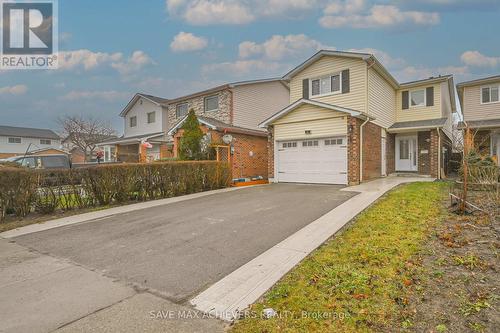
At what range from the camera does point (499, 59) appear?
70.2 feet

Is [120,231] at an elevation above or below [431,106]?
below

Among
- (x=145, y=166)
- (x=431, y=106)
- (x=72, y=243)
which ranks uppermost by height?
(x=431, y=106)

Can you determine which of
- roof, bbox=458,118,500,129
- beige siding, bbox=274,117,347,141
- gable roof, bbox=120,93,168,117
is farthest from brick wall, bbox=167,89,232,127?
roof, bbox=458,118,500,129

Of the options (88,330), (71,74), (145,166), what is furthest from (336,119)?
(71,74)

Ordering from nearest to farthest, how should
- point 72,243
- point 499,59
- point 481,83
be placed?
point 72,243 < point 481,83 < point 499,59

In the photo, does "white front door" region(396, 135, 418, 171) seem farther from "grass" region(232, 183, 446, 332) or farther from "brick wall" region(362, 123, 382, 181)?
"grass" region(232, 183, 446, 332)

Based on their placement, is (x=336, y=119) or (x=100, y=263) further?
(x=336, y=119)

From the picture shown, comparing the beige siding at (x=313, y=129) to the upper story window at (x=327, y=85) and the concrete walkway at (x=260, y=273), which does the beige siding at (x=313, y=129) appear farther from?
the concrete walkway at (x=260, y=273)

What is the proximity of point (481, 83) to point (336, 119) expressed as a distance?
12200mm

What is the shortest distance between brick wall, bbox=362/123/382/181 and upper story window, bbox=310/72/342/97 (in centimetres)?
282

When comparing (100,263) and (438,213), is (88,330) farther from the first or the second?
(438,213)

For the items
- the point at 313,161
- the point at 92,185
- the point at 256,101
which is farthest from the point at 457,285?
the point at 256,101

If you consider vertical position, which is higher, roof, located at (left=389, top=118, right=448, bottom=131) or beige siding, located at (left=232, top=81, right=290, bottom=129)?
beige siding, located at (left=232, top=81, right=290, bottom=129)

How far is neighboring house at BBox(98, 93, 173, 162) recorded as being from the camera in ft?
77.3
